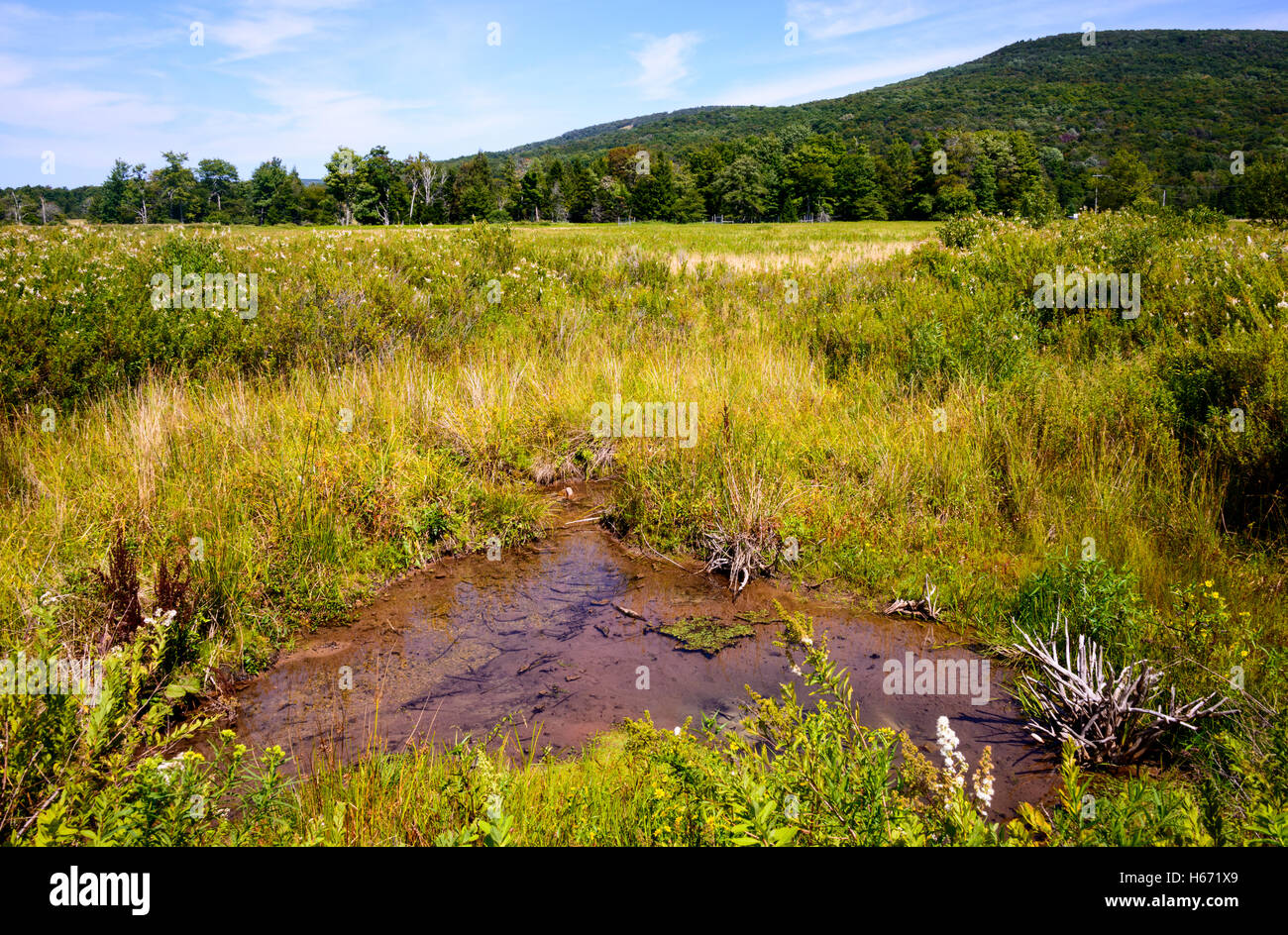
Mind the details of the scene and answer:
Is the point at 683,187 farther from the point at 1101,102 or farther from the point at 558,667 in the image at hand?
the point at 558,667

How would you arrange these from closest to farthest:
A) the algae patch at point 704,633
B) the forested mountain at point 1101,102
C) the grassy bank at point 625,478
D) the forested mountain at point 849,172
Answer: the grassy bank at point 625,478 < the algae patch at point 704,633 < the forested mountain at point 849,172 < the forested mountain at point 1101,102

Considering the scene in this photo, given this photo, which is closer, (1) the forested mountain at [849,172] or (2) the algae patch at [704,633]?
(2) the algae patch at [704,633]

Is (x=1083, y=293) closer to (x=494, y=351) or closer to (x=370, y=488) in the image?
(x=494, y=351)

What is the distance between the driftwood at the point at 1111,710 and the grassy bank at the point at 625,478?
0.12 metres

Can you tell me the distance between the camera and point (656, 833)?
2.15 m

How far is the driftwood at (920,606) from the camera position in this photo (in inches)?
184

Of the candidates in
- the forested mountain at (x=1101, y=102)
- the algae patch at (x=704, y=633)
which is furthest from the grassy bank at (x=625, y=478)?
the forested mountain at (x=1101, y=102)

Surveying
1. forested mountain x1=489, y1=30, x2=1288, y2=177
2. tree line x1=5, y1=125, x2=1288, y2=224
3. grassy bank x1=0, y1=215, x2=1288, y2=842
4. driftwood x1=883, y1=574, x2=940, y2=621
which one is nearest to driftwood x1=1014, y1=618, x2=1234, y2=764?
grassy bank x1=0, y1=215, x2=1288, y2=842

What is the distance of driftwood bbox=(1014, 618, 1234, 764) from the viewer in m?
3.17

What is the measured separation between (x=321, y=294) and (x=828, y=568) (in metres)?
7.28

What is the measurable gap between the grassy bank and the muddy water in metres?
0.30

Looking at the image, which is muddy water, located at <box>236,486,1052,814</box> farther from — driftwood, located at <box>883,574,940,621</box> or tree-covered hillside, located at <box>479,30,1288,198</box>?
tree-covered hillside, located at <box>479,30,1288,198</box>

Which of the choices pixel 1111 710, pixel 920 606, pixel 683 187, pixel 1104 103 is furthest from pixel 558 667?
pixel 1104 103

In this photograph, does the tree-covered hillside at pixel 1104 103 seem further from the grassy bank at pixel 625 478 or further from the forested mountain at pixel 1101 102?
the grassy bank at pixel 625 478
